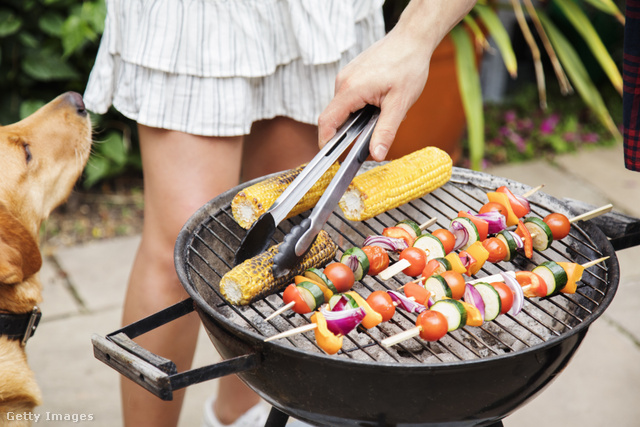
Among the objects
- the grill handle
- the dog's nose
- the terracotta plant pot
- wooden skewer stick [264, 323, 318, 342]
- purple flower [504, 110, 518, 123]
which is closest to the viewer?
the grill handle

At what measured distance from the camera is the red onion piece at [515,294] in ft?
6.19

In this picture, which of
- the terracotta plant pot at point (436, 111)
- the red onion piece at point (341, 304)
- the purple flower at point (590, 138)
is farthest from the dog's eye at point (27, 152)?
the purple flower at point (590, 138)

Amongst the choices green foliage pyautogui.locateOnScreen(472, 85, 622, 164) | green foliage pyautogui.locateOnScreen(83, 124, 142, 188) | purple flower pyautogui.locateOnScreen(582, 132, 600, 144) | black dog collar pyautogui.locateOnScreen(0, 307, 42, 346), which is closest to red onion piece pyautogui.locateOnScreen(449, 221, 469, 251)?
black dog collar pyautogui.locateOnScreen(0, 307, 42, 346)

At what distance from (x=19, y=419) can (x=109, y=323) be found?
1570 mm

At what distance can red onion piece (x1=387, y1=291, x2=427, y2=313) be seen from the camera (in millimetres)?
1857

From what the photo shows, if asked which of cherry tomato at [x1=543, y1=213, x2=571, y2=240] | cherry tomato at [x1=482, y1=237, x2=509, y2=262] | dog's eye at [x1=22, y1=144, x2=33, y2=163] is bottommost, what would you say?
dog's eye at [x1=22, y1=144, x2=33, y2=163]

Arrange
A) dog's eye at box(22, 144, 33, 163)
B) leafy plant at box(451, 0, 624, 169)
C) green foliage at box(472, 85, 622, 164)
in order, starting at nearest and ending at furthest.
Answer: dog's eye at box(22, 144, 33, 163), leafy plant at box(451, 0, 624, 169), green foliage at box(472, 85, 622, 164)

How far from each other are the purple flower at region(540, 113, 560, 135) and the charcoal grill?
3908 millimetres

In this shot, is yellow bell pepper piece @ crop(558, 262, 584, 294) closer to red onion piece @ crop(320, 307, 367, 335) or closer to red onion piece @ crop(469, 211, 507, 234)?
red onion piece @ crop(469, 211, 507, 234)

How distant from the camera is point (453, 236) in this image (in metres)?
2.13

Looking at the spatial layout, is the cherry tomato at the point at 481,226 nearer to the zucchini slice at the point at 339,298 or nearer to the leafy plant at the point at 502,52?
the zucchini slice at the point at 339,298

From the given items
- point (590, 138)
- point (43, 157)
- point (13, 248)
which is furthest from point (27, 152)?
point (590, 138)

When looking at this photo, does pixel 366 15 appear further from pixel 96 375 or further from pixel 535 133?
pixel 535 133

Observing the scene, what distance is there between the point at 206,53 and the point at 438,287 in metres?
1.07
